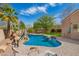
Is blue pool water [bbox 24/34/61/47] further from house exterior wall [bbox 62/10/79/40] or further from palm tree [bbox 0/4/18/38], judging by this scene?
palm tree [bbox 0/4/18/38]

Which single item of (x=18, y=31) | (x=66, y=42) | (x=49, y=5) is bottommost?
(x=66, y=42)

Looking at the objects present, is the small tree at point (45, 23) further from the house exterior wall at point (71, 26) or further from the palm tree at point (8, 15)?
the palm tree at point (8, 15)

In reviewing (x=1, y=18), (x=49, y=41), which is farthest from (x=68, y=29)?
(x=1, y=18)

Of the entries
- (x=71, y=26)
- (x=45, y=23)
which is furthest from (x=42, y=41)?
(x=71, y=26)

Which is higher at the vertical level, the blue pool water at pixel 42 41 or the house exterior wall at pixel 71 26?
the house exterior wall at pixel 71 26

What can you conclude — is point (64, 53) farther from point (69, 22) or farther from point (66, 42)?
point (69, 22)

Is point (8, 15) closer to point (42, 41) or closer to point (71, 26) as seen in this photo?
point (42, 41)

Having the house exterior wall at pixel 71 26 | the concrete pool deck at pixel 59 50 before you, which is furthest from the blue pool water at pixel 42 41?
the house exterior wall at pixel 71 26

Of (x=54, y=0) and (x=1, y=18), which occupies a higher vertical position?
(x=54, y=0)
